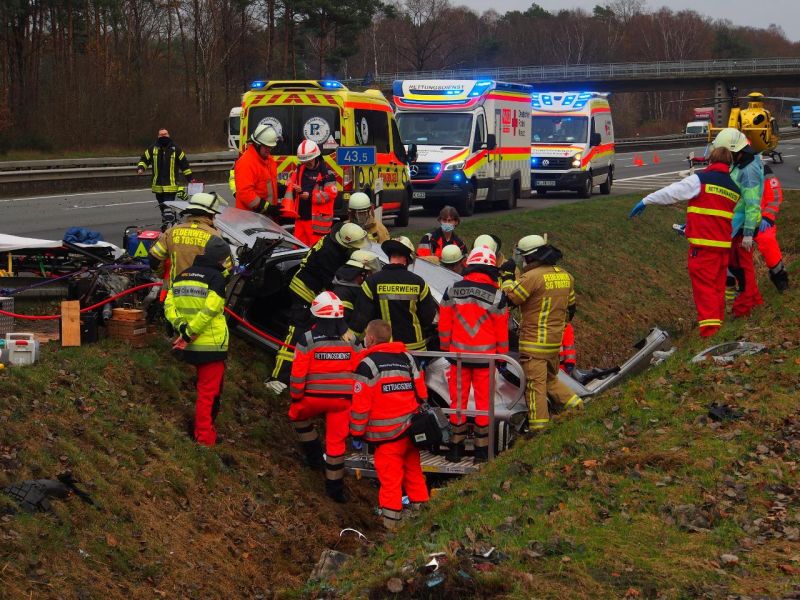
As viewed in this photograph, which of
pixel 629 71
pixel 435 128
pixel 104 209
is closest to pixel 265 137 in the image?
pixel 435 128

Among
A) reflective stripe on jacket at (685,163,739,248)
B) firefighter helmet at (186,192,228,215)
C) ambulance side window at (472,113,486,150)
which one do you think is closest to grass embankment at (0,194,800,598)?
reflective stripe on jacket at (685,163,739,248)

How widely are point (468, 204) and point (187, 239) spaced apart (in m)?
13.9

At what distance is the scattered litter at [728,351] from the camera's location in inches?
400

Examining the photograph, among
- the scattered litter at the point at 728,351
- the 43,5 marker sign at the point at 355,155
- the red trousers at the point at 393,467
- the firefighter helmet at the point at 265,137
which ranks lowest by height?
the red trousers at the point at 393,467

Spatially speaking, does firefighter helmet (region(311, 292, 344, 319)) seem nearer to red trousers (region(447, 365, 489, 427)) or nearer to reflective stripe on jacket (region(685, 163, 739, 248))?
red trousers (region(447, 365, 489, 427))

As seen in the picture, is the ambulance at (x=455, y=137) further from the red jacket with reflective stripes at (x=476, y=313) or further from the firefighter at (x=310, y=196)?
the red jacket with reflective stripes at (x=476, y=313)

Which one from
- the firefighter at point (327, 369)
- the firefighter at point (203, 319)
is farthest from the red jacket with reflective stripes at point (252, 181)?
the firefighter at point (327, 369)

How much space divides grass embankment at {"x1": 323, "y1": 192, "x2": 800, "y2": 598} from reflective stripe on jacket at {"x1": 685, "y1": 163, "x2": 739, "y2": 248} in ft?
3.46

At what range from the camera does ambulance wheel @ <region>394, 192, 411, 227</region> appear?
2123 cm

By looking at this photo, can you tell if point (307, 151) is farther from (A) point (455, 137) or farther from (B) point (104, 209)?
(B) point (104, 209)

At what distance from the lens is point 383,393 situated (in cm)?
888

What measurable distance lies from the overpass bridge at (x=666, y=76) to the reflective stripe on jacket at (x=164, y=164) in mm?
59212

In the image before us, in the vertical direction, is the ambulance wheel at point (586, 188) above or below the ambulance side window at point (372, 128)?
below

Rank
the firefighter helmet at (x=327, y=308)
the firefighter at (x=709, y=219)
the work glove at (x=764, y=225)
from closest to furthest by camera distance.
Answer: the firefighter helmet at (x=327, y=308)
the firefighter at (x=709, y=219)
the work glove at (x=764, y=225)
